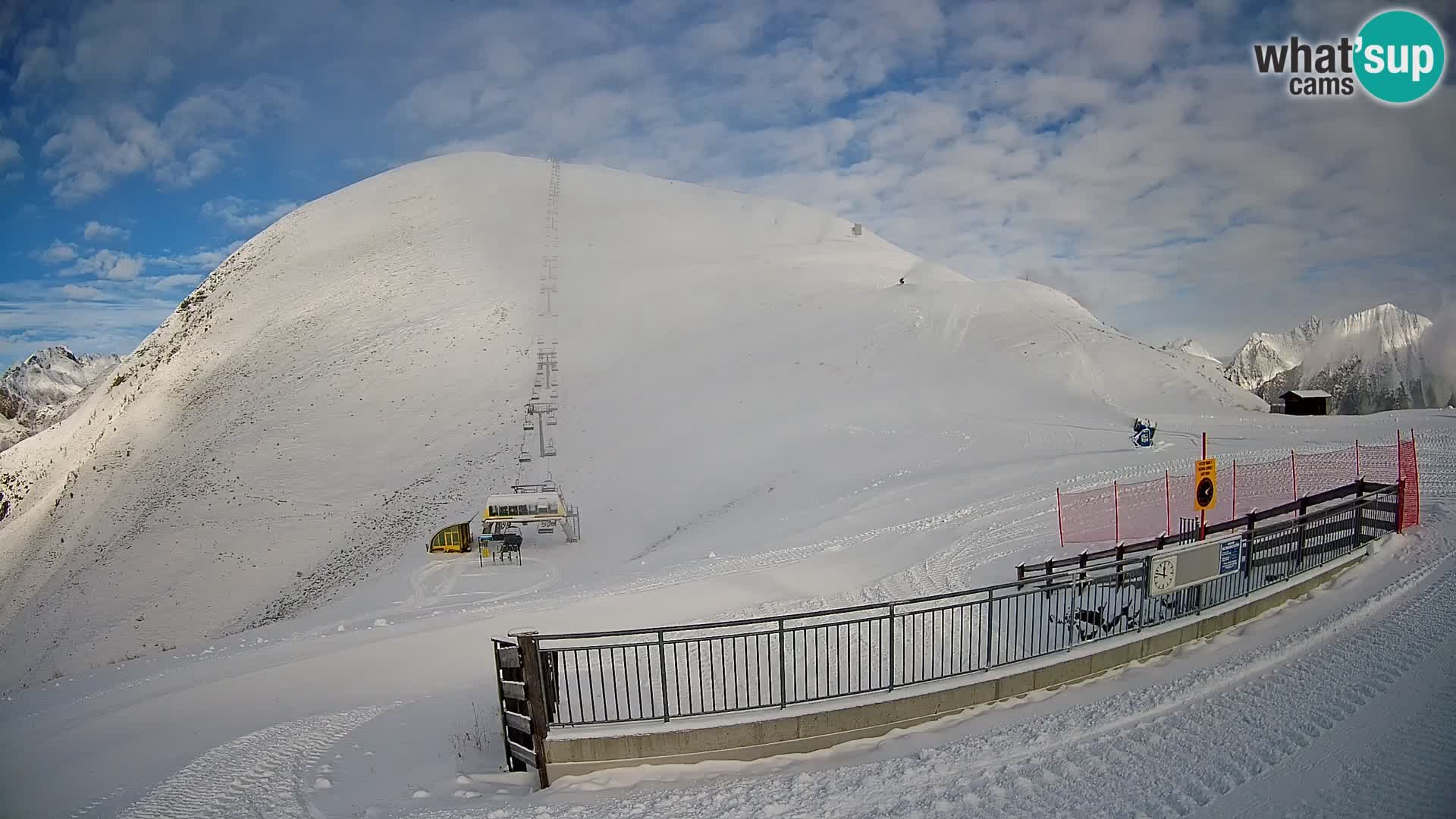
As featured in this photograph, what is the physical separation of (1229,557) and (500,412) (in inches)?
1634

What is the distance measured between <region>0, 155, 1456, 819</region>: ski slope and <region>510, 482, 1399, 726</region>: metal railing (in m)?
0.76

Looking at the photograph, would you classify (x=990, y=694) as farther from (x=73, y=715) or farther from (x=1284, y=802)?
(x=73, y=715)

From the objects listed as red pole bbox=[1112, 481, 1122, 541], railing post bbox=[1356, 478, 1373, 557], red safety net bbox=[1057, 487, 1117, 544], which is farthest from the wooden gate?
red pole bbox=[1112, 481, 1122, 541]

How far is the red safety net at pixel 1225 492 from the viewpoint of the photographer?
2027cm

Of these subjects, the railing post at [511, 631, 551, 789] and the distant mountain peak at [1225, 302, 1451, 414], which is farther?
the distant mountain peak at [1225, 302, 1451, 414]

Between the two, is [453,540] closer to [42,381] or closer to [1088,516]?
[1088,516]

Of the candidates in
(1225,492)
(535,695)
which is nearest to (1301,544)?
(1225,492)

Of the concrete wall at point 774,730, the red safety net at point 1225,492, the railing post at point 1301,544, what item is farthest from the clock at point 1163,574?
the red safety net at point 1225,492

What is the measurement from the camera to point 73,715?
14086 millimetres

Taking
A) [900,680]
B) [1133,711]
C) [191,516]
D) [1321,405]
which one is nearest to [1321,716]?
[1133,711]

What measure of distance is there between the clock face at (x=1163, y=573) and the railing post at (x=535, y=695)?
26.5 ft

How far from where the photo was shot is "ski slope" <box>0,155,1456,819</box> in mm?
8094

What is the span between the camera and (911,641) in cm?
1177

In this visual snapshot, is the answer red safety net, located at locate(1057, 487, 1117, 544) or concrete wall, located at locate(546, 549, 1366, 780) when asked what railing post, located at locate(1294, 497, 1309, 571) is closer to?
concrete wall, located at locate(546, 549, 1366, 780)
